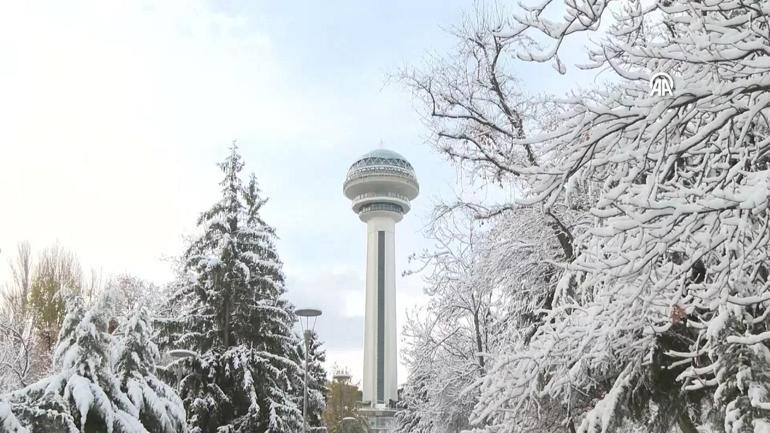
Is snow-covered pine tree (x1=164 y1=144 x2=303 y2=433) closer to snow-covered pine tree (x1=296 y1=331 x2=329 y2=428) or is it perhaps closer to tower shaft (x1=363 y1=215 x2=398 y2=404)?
snow-covered pine tree (x1=296 y1=331 x2=329 y2=428)

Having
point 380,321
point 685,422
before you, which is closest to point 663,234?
point 685,422

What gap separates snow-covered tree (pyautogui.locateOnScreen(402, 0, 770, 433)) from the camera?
4.05m

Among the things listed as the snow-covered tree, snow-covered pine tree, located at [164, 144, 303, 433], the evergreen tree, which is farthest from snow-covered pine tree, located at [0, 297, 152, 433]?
the evergreen tree

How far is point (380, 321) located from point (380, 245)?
27.5 feet

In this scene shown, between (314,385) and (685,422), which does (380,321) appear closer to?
(314,385)

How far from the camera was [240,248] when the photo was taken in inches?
845

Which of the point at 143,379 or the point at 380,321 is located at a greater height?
the point at 380,321

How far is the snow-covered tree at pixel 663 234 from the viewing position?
4055 millimetres

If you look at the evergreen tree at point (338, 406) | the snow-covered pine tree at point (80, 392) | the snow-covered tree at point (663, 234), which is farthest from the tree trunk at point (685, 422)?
the evergreen tree at point (338, 406)

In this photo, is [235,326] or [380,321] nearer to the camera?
[235,326]

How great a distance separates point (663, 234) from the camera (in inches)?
157

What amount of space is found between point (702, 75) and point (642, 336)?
2690 millimetres

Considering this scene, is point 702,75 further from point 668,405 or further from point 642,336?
point 668,405

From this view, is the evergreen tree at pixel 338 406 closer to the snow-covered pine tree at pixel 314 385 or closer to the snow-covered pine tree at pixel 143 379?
the snow-covered pine tree at pixel 314 385
